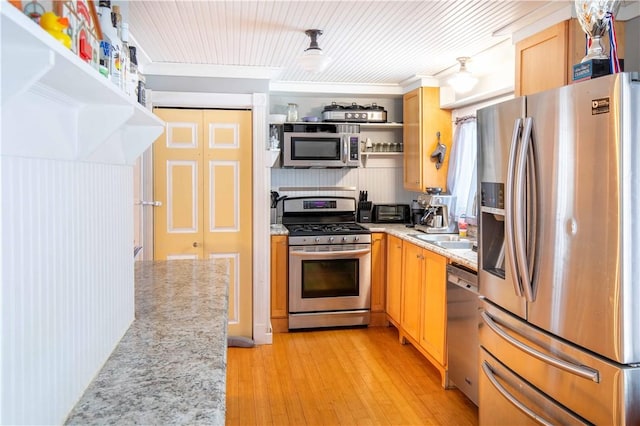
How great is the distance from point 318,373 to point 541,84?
237 centimetres

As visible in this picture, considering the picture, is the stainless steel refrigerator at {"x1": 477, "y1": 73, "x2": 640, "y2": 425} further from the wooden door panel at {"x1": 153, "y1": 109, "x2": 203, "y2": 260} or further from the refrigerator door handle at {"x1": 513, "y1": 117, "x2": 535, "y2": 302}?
the wooden door panel at {"x1": 153, "y1": 109, "x2": 203, "y2": 260}

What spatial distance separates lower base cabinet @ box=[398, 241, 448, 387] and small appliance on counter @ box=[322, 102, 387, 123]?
1429mm

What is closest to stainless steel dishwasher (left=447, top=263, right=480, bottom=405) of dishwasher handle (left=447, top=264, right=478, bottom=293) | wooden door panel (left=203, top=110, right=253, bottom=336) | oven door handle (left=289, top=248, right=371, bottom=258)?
dishwasher handle (left=447, top=264, right=478, bottom=293)

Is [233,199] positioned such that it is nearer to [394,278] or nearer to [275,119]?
[275,119]

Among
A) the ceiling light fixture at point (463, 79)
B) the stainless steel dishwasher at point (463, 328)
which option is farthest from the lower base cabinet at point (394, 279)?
the ceiling light fixture at point (463, 79)

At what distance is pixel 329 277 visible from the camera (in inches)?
177

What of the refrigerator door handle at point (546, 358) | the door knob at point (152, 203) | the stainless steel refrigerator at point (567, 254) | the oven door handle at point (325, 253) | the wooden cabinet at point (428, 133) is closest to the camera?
the stainless steel refrigerator at point (567, 254)

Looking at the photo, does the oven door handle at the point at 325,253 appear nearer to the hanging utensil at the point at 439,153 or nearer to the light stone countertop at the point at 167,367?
the hanging utensil at the point at 439,153

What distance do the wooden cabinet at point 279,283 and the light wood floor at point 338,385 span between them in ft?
0.50

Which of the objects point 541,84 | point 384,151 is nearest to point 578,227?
point 541,84

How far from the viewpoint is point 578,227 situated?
1800 mm

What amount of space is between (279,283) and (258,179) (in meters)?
0.97

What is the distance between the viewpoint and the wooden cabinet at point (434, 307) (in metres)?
3.29

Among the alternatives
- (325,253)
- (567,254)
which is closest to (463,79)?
(325,253)
